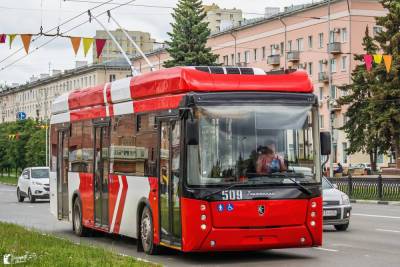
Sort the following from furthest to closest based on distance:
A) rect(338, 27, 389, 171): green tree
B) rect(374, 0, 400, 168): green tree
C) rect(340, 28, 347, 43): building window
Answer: rect(340, 28, 347, 43): building window
rect(338, 27, 389, 171): green tree
rect(374, 0, 400, 168): green tree

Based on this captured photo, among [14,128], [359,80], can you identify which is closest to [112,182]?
[359,80]

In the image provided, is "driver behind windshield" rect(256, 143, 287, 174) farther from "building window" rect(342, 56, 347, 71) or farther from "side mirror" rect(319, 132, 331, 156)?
"building window" rect(342, 56, 347, 71)

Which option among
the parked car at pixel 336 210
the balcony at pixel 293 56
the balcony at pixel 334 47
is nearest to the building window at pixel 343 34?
the balcony at pixel 334 47

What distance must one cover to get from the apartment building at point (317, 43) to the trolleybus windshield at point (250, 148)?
220 feet

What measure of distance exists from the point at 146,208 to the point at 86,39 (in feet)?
58.3

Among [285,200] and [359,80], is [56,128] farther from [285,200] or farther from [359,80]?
[359,80]

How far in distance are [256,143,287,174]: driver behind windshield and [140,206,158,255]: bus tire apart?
92.8 inches

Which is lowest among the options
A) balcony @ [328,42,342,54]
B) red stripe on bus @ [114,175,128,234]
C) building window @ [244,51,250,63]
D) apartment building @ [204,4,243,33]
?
red stripe on bus @ [114,175,128,234]

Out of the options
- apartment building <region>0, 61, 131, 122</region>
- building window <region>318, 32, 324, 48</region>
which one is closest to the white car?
building window <region>318, 32, 324, 48</region>

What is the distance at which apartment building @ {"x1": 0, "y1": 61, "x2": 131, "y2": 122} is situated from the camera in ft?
458

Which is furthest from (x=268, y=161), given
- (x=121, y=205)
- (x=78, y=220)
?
(x=78, y=220)

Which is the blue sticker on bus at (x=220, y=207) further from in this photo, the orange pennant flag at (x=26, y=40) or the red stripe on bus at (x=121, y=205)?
the orange pennant flag at (x=26, y=40)

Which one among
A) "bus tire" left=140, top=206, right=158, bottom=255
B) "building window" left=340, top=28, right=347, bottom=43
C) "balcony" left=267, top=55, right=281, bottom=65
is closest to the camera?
"bus tire" left=140, top=206, right=158, bottom=255

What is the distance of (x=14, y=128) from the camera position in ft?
341
